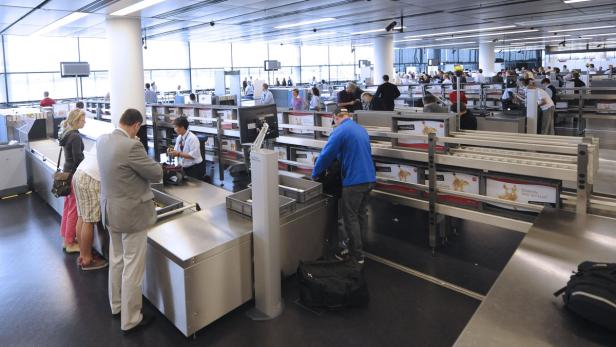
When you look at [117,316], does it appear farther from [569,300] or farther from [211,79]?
[211,79]

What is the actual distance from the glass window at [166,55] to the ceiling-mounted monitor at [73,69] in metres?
5.36

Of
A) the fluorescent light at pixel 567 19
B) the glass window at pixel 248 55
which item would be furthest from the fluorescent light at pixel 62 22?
the fluorescent light at pixel 567 19

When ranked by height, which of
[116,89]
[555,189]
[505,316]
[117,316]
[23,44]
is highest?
[23,44]

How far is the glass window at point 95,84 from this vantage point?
16.0m

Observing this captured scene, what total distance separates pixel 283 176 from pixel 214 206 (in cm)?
80

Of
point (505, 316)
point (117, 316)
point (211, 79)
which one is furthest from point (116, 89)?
point (211, 79)

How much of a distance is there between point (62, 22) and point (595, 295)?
10.1 meters

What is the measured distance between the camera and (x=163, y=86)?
18172 millimetres

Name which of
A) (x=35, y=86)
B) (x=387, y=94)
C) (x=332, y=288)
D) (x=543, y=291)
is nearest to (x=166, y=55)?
(x=35, y=86)

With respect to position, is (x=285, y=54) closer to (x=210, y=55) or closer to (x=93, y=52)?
(x=210, y=55)

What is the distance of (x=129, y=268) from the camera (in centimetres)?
299

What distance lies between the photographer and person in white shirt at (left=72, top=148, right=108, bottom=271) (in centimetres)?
373

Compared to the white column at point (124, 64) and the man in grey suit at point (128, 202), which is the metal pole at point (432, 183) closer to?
the man in grey suit at point (128, 202)

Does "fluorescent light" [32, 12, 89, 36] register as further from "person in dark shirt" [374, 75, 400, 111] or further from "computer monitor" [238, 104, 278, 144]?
"person in dark shirt" [374, 75, 400, 111]
